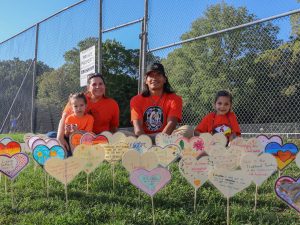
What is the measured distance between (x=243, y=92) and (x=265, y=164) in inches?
135

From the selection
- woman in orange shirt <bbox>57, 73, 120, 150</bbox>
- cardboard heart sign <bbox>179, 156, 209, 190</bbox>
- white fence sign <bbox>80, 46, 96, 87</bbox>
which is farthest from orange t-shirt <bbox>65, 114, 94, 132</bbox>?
white fence sign <bbox>80, 46, 96, 87</bbox>

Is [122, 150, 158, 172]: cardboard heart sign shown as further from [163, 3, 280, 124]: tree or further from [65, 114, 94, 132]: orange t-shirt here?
[163, 3, 280, 124]: tree

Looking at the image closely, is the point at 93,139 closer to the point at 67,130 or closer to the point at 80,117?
the point at 67,130

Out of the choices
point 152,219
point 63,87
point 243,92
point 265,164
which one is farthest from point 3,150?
point 63,87

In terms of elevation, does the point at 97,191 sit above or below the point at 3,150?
below

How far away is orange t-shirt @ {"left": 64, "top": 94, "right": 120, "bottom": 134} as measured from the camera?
4000 mm

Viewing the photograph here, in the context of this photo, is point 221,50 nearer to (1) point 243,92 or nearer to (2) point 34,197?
(1) point 243,92

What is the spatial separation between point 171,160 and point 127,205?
0.45 m

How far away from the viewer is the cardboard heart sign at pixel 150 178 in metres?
1.99

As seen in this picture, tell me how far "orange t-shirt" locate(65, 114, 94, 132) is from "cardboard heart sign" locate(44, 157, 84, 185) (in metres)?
1.47

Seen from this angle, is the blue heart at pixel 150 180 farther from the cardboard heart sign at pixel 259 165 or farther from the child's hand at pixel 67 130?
the child's hand at pixel 67 130

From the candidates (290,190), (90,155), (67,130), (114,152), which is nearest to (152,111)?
(67,130)

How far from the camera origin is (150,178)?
2.00 metres

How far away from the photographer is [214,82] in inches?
232
